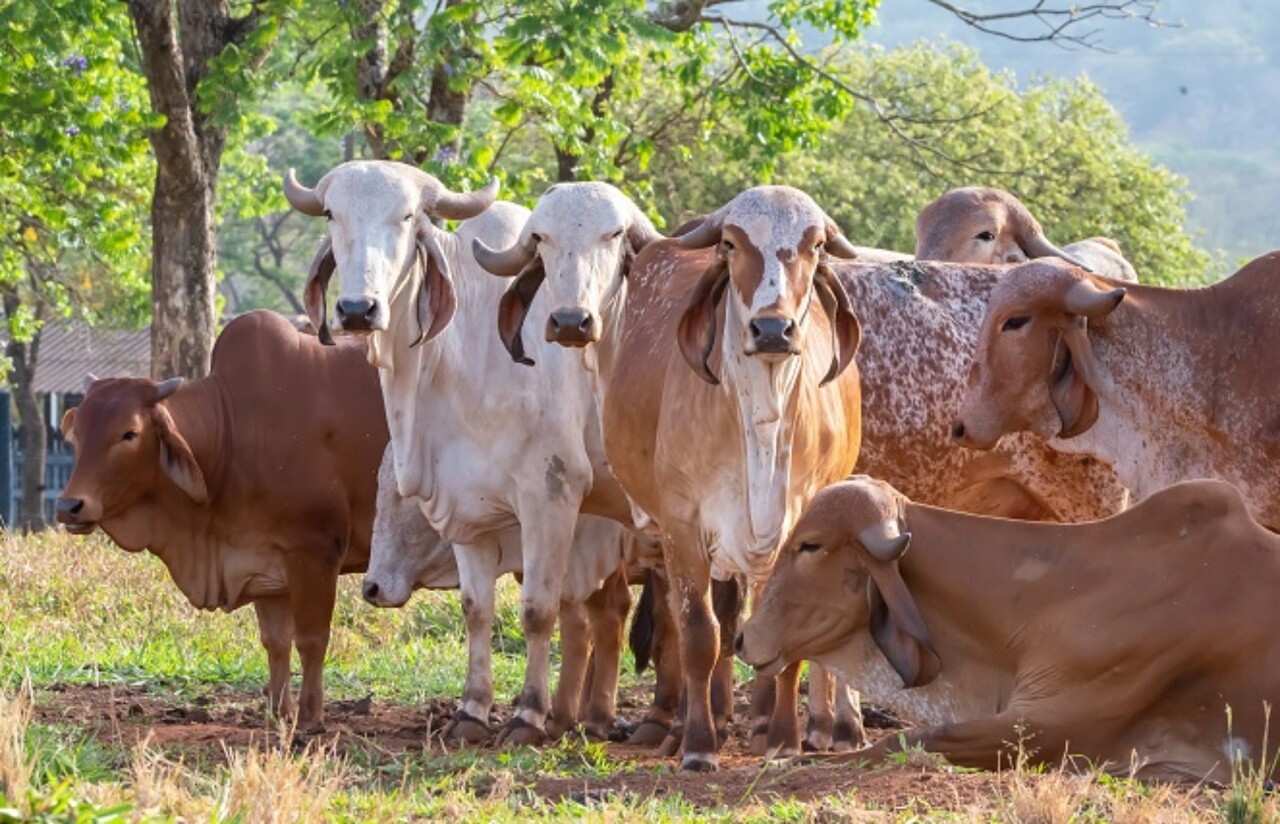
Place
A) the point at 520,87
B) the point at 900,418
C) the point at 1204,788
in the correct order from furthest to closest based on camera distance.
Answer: the point at 520,87
the point at 900,418
the point at 1204,788

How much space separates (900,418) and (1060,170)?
27516 millimetres

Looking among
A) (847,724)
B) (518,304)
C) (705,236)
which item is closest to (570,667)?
(847,724)

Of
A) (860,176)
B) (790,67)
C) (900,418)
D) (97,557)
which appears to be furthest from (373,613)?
(860,176)

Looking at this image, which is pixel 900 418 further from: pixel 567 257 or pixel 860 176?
pixel 860 176

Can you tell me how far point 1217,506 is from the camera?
23.4ft

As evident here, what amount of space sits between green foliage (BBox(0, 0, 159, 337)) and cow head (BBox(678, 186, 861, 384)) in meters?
7.64

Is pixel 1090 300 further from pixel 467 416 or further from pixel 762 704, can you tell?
pixel 467 416

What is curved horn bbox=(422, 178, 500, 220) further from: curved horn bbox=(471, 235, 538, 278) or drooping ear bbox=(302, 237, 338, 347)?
drooping ear bbox=(302, 237, 338, 347)

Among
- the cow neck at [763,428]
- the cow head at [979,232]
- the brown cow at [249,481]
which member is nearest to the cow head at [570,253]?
the cow neck at [763,428]

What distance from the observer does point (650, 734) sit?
9.22m

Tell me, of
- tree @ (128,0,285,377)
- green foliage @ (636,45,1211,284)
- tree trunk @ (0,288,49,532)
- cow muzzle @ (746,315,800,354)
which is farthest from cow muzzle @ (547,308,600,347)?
green foliage @ (636,45,1211,284)

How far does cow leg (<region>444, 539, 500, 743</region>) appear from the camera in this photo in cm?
905

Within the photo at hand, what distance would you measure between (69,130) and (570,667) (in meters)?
8.46

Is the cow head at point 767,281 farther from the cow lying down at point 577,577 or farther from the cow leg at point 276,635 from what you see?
the cow leg at point 276,635
